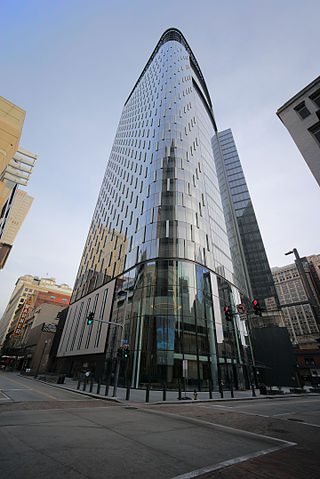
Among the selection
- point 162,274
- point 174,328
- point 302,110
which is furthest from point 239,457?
point 162,274

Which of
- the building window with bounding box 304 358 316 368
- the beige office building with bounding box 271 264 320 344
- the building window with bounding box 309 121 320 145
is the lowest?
the building window with bounding box 304 358 316 368

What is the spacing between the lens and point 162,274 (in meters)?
30.6

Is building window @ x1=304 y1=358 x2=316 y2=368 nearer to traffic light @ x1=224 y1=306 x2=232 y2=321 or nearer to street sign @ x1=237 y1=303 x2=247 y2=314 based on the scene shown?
street sign @ x1=237 y1=303 x2=247 y2=314

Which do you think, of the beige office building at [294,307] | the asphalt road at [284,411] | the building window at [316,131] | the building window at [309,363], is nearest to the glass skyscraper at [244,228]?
the building window at [309,363]

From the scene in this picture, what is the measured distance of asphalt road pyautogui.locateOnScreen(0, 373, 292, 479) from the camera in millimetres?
4016

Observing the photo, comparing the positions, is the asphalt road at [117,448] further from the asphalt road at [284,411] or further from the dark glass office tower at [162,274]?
the dark glass office tower at [162,274]

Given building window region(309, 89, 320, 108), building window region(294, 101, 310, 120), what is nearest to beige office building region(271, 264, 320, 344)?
building window region(294, 101, 310, 120)

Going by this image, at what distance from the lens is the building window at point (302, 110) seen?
18.9 metres

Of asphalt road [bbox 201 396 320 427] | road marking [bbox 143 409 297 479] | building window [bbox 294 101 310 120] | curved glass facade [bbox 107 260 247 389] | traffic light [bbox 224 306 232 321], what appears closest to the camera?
road marking [bbox 143 409 297 479]

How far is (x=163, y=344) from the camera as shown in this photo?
26297 mm

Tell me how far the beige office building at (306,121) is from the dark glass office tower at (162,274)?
18.7 meters

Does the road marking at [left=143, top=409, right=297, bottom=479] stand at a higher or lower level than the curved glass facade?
lower

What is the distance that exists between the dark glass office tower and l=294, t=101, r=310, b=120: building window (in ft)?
64.0

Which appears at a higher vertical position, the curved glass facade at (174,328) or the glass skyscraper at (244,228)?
the glass skyscraper at (244,228)
